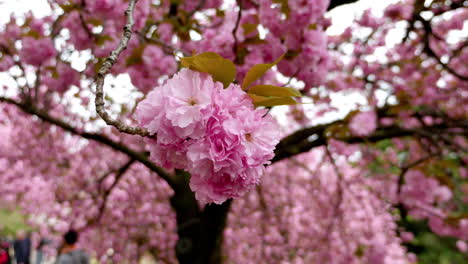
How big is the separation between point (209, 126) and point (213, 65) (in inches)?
5.9

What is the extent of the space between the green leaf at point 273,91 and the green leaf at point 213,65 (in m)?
0.07

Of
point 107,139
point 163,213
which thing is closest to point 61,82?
point 107,139

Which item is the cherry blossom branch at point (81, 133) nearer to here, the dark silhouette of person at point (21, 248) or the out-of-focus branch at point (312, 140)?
the out-of-focus branch at point (312, 140)

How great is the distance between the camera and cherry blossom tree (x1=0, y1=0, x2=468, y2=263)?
830mm

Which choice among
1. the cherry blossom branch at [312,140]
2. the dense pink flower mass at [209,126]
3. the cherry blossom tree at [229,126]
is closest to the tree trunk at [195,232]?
the cherry blossom tree at [229,126]

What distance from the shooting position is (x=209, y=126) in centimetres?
80

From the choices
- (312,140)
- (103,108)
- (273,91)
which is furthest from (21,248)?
(273,91)

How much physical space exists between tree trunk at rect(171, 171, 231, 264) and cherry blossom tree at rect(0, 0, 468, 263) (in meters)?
0.01

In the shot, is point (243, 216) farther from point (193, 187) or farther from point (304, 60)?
point (193, 187)

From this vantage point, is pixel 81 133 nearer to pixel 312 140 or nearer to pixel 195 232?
pixel 195 232

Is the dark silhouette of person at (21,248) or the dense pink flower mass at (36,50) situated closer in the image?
the dense pink flower mass at (36,50)

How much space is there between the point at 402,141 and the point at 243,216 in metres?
2.80

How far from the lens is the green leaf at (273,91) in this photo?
835 mm

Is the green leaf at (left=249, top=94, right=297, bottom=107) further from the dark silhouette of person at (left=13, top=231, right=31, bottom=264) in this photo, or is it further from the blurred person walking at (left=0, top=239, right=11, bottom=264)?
the dark silhouette of person at (left=13, top=231, right=31, bottom=264)
